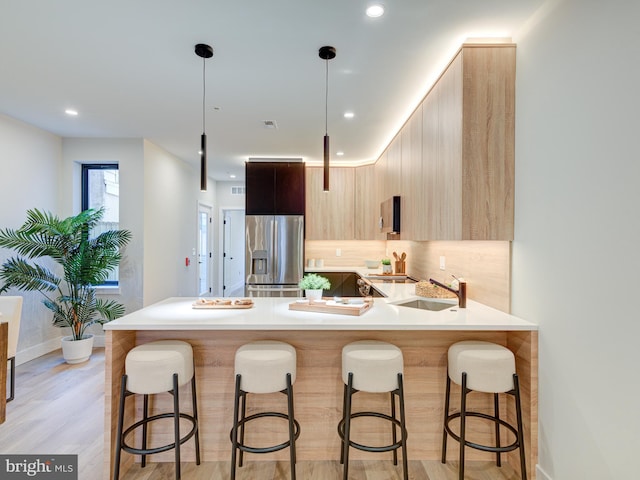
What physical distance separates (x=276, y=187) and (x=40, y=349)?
3.55 meters

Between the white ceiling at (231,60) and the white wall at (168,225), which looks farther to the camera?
the white wall at (168,225)

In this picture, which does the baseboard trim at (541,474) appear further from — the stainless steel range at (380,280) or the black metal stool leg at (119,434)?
the black metal stool leg at (119,434)

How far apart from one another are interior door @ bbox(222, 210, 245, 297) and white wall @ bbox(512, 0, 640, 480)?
6396 mm

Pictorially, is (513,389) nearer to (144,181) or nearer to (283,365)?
(283,365)

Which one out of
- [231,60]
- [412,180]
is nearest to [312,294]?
[412,180]

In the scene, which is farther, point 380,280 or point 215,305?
point 380,280

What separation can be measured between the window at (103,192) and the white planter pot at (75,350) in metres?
0.83

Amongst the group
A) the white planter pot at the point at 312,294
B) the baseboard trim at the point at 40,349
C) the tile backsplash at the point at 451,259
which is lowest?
the baseboard trim at the point at 40,349

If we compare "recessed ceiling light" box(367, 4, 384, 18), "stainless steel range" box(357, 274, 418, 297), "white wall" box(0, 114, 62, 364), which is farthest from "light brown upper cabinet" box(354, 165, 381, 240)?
"white wall" box(0, 114, 62, 364)

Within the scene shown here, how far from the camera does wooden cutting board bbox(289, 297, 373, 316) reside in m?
2.08

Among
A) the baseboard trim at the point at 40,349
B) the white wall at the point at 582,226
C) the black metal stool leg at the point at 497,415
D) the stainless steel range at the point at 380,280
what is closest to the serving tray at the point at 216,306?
the black metal stool leg at the point at 497,415

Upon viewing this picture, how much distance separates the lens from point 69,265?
12.1 feet

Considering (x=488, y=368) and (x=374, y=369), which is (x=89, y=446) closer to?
(x=374, y=369)

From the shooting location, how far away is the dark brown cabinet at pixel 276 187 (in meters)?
5.01
